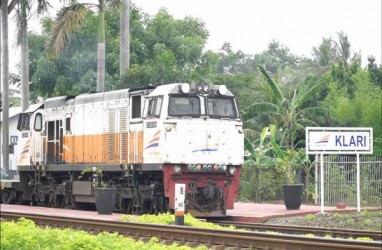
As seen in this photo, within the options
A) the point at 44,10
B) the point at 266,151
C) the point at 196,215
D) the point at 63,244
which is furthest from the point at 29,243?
the point at 44,10

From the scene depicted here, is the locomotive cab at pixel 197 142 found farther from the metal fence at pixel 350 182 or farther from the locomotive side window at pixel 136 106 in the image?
the metal fence at pixel 350 182

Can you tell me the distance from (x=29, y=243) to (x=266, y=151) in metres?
21.4

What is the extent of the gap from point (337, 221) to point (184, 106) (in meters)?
5.04

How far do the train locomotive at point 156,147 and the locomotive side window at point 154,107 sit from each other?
26mm

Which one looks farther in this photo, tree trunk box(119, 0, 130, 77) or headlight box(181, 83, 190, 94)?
tree trunk box(119, 0, 130, 77)

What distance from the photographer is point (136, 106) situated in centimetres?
2247

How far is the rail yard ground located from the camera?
68.1ft

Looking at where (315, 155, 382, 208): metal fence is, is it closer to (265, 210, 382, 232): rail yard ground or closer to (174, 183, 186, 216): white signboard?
(265, 210, 382, 232): rail yard ground

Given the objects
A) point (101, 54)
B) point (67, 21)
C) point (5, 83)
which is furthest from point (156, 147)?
point (5, 83)

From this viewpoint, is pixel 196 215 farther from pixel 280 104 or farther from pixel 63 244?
pixel 280 104

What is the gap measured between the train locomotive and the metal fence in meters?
6.45

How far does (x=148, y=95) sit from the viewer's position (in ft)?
71.4

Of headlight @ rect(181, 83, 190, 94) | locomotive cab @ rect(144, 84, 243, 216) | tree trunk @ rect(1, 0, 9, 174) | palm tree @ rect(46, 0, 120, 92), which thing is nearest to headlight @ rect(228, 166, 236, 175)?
locomotive cab @ rect(144, 84, 243, 216)

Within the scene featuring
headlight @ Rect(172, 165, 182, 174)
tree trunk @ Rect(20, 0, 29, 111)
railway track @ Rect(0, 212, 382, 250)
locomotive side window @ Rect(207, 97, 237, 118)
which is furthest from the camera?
tree trunk @ Rect(20, 0, 29, 111)
